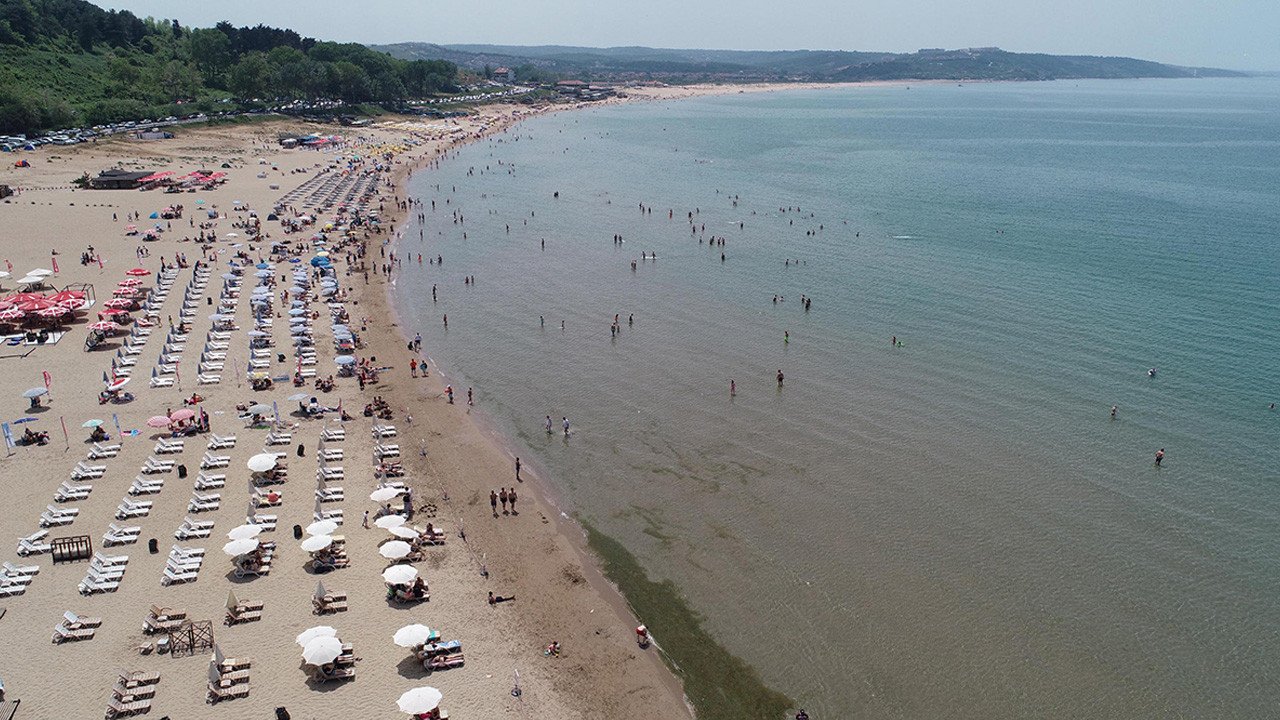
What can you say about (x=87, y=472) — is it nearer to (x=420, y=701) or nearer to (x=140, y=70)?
(x=420, y=701)

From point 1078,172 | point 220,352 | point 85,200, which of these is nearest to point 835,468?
point 220,352

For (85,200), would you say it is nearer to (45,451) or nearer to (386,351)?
(386,351)

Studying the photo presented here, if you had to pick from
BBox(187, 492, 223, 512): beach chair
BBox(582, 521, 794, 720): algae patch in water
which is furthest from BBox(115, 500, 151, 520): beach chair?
BBox(582, 521, 794, 720): algae patch in water

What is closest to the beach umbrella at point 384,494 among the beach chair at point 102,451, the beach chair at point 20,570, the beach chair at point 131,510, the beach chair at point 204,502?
the beach chair at point 204,502

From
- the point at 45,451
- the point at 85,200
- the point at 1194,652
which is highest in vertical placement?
the point at 85,200

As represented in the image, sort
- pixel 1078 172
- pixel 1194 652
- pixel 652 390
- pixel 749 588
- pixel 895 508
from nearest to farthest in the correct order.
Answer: pixel 1194 652
pixel 749 588
pixel 895 508
pixel 652 390
pixel 1078 172

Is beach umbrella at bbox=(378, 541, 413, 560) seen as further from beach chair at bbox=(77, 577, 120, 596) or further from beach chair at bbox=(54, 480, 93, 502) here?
beach chair at bbox=(54, 480, 93, 502)
